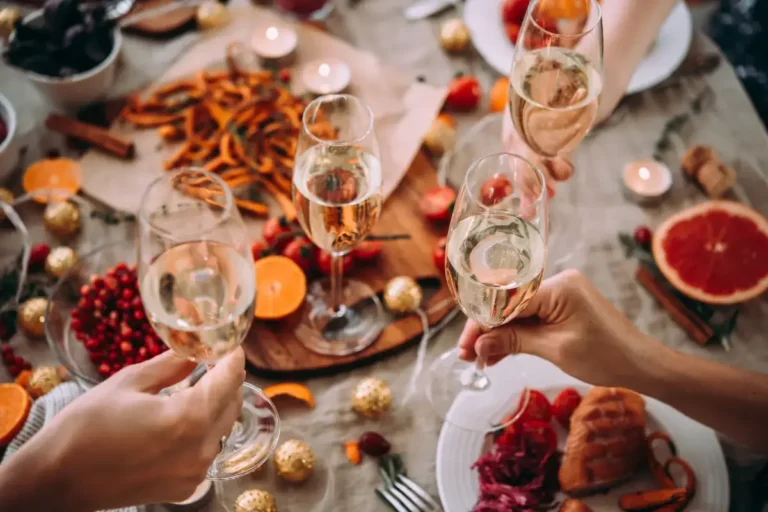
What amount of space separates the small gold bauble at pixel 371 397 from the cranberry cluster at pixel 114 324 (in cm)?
31

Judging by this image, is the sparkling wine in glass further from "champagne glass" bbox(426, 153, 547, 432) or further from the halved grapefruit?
the halved grapefruit

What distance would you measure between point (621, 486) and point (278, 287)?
0.63 m

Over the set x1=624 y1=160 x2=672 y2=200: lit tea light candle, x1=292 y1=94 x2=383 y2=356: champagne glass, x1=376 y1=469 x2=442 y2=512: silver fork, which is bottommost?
x1=376 y1=469 x2=442 y2=512: silver fork

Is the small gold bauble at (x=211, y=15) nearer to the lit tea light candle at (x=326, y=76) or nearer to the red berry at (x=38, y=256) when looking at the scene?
the lit tea light candle at (x=326, y=76)

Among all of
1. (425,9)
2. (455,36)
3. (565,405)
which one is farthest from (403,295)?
(425,9)

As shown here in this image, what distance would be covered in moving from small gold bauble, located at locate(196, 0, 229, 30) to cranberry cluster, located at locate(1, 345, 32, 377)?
2.79 ft

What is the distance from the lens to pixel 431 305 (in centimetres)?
131

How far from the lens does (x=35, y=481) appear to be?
786 mm

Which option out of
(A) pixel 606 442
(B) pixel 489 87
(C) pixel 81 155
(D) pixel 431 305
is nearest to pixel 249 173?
(C) pixel 81 155

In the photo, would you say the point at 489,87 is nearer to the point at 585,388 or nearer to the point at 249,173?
the point at 249,173

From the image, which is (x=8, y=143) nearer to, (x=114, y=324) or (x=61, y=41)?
(x=61, y=41)

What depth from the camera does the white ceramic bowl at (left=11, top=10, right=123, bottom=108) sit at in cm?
146

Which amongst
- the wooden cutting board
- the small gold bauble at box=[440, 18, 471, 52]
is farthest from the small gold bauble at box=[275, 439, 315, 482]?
the small gold bauble at box=[440, 18, 471, 52]

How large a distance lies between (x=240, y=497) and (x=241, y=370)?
288 mm
